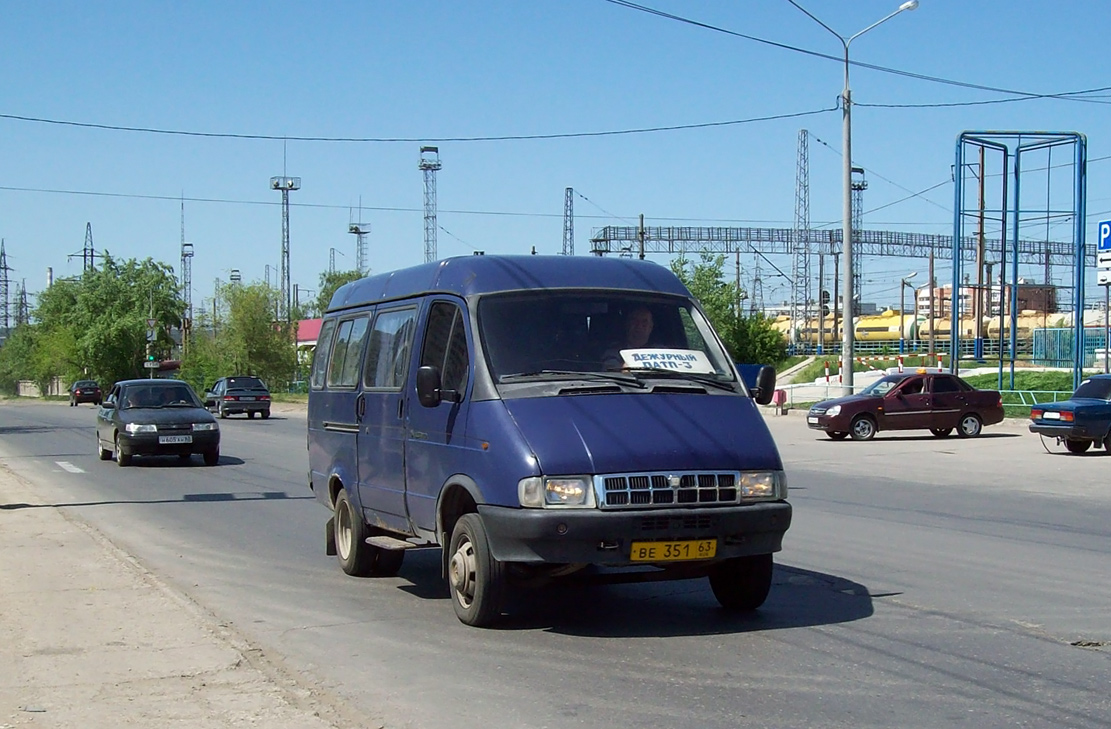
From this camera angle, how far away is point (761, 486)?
732 centimetres

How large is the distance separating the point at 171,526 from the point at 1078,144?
30.9m

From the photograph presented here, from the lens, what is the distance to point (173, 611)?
8.26 metres

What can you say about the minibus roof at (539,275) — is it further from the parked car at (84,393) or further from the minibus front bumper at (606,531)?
the parked car at (84,393)

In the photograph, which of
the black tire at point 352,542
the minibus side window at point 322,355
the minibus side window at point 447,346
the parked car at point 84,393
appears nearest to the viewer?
the minibus side window at point 447,346

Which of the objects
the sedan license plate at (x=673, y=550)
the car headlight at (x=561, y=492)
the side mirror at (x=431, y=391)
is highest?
the side mirror at (x=431, y=391)

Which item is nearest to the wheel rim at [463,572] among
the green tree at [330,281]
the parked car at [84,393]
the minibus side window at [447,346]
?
the minibus side window at [447,346]

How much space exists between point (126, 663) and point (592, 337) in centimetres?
339

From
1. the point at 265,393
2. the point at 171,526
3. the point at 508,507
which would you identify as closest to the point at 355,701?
the point at 508,507

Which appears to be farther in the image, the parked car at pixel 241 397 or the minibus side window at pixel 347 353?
the parked car at pixel 241 397

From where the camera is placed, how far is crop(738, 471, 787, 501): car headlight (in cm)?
727

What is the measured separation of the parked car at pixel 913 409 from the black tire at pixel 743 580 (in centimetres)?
2248

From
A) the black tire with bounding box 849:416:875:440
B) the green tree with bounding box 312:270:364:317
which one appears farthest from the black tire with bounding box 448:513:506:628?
the green tree with bounding box 312:270:364:317

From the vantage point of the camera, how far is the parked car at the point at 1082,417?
2356 cm

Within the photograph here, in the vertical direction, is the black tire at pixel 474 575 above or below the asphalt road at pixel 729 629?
above
